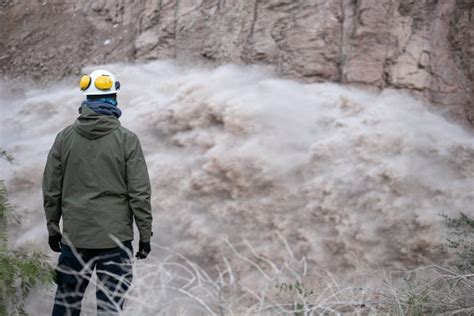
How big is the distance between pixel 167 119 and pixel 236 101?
80 centimetres

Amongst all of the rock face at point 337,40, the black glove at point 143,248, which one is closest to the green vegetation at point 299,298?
the black glove at point 143,248

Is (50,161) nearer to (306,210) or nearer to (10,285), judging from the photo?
(10,285)

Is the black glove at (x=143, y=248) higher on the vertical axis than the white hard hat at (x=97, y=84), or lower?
lower

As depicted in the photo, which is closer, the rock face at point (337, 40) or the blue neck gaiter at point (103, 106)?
the blue neck gaiter at point (103, 106)

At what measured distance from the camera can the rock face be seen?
7.11 metres

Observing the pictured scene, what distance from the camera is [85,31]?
→ 27.7 ft

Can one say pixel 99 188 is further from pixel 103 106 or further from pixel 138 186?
pixel 103 106

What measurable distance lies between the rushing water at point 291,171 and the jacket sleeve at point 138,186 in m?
2.25

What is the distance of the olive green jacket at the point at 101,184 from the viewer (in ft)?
13.6

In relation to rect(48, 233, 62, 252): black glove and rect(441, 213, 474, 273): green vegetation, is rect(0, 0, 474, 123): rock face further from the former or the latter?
rect(48, 233, 62, 252): black glove

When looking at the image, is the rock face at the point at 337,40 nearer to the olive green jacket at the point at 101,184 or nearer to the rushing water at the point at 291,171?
the rushing water at the point at 291,171

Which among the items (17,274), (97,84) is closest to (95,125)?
(97,84)

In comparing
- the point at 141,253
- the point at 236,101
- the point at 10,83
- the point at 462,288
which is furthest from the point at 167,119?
the point at 462,288

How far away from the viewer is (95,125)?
417 cm
